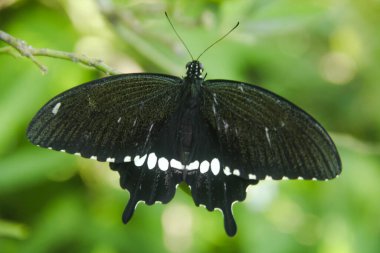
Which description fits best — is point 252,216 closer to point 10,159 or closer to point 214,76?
point 214,76

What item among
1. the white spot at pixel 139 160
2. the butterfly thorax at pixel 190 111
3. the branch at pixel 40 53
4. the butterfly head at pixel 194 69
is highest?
the butterfly head at pixel 194 69

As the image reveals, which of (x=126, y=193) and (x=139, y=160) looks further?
(x=126, y=193)

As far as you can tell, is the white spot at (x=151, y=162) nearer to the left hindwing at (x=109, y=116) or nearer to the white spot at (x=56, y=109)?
the left hindwing at (x=109, y=116)

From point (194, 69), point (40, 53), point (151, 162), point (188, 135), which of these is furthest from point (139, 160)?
point (40, 53)

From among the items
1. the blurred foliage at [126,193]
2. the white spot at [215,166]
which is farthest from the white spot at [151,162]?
the blurred foliage at [126,193]

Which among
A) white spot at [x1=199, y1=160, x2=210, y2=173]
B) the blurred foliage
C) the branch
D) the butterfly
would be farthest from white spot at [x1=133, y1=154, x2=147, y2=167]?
the blurred foliage

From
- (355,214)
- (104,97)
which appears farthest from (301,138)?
(355,214)

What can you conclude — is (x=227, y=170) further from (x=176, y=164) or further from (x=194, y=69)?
(x=194, y=69)
